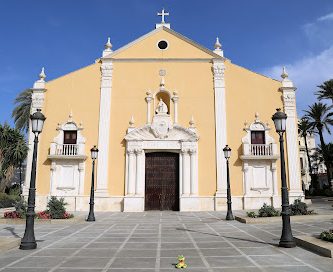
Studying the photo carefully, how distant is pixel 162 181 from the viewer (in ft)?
66.8

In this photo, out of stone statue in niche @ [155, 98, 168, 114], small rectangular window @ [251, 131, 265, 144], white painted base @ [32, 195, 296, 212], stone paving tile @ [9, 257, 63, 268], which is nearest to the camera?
stone paving tile @ [9, 257, 63, 268]

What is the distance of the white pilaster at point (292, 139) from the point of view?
19.9 metres

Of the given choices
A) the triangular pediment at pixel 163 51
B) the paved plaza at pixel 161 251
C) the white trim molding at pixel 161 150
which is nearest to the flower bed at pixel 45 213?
the paved plaza at pixel 161 251

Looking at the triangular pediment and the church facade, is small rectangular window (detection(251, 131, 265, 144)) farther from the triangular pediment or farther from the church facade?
the triangular pediment

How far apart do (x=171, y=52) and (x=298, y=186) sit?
38.2ft

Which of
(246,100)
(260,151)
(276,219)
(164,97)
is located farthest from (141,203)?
(246,100)

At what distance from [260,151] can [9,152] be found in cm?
2180

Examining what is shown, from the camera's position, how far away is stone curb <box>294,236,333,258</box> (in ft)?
22.2

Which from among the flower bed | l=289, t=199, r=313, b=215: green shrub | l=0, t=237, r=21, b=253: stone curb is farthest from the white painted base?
l=0, t=237, r=21, b=253: stone curb

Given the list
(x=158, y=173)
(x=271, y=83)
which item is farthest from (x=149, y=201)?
(x=271, y=83)

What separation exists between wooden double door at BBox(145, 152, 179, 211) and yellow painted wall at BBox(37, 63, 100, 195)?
383 cm

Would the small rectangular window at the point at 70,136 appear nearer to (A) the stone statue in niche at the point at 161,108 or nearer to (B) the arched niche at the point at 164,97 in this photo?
(A) the stone statue in niche at the point at 161,108

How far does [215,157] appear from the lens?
66.4 feet

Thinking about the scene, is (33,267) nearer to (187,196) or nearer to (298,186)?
(187,196)
